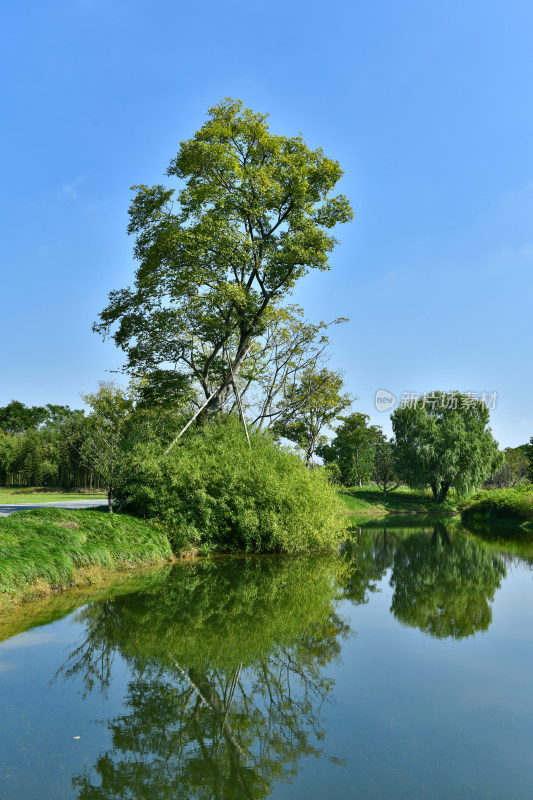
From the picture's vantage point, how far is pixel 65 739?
15.2 feet

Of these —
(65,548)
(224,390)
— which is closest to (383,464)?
(224,390)

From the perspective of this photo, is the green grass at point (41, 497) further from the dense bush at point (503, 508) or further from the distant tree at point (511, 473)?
the distant tree at point (511, 473)

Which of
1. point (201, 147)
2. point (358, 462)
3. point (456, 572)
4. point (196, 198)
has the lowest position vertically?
point (456, 572)

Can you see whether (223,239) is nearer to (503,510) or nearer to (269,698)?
(269,698)

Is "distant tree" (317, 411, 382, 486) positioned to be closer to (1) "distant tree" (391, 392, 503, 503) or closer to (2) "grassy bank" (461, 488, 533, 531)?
(1) "distant tree" (391, 392, 503, 503)

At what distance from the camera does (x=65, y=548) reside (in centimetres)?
1087

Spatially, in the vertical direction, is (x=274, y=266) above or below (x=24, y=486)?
above

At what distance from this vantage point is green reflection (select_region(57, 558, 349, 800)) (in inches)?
162

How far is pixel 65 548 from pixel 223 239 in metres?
11.0

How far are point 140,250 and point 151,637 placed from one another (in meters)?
15.3

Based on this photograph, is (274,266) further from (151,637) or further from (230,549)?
(151,637)

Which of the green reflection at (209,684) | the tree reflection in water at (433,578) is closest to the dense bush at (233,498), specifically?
the tree reflection in water at (433,578)

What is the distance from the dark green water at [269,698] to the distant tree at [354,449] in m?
39.2

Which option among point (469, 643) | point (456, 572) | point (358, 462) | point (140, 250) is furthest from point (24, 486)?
point (469, 643)
